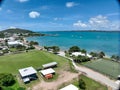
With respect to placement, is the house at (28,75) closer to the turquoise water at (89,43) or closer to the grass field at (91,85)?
the grass field at (91,85)

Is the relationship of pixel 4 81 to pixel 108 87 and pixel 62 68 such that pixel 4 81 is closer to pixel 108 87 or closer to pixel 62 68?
pixel 62 68

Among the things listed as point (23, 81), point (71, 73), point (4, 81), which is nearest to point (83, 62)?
point (71, 73)

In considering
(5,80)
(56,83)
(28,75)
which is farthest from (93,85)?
(5,80)

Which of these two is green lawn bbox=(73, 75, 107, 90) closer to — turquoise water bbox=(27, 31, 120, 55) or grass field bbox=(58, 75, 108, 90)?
grass field bbox=(58, 75, 108, 90)

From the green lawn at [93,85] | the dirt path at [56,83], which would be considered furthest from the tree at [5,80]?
the green lawn at [93,85]

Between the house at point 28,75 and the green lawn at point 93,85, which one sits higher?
the house at point 28,75

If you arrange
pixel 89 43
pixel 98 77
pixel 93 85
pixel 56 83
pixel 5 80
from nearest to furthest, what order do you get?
pixel 93 85
pixel 5 80
pixel 56 83
pixel 98 77
pixel 89 43

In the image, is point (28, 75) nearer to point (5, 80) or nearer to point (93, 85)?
point (5, 80)

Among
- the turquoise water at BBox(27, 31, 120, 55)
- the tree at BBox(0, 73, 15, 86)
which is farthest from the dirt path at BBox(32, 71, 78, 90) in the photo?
the turquoise water at BBox(27, 31, 120, 55)
